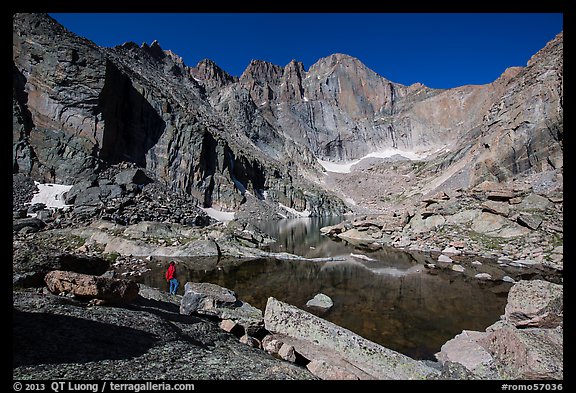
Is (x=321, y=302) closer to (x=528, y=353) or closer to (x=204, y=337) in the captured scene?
(x=204, y=337)

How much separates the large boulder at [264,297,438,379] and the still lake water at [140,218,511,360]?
3124 mm

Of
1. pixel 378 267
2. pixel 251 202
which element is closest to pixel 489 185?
pixel 378 267

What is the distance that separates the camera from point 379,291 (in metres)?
18.6

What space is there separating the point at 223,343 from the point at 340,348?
11.8ft

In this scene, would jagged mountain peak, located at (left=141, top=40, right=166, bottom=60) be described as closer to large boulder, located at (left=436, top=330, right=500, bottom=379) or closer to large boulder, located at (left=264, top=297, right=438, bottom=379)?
large boulder, located at (left=264, top=297, right=438, bottom=379)

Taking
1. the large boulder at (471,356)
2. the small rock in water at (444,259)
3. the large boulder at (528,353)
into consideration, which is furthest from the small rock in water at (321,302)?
the small rock in water at (444,259)

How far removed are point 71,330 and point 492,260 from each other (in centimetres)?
3073

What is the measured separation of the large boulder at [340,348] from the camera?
26.0 ft

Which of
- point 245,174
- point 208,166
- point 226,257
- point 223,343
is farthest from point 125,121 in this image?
point 223,343

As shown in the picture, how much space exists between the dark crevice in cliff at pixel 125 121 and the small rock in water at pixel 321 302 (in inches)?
2344

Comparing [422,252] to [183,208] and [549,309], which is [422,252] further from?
[183,208]

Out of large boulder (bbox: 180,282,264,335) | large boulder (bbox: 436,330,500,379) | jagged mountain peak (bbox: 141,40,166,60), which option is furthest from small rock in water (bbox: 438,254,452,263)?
jagged mountain peak (bbox: 141,40,166,60)

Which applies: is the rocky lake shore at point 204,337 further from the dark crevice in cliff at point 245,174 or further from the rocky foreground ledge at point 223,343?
the dark crevice in cliff at point 245,174

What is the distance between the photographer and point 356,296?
693 inches
